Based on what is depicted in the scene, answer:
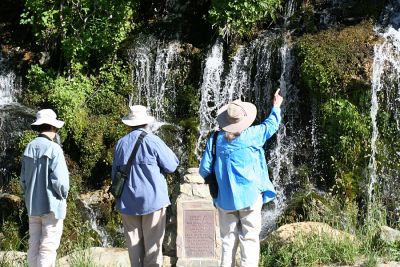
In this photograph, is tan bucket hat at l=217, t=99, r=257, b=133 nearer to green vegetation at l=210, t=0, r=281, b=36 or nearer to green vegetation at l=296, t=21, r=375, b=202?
green vegetation at l=296, t=21, r=375, b=202

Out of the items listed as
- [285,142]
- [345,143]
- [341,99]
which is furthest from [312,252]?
[285,142]

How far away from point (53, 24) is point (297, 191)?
248 inches

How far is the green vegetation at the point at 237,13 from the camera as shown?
41.2 ft

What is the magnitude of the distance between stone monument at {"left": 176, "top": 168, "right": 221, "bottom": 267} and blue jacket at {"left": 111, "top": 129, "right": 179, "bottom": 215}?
1.46 meters

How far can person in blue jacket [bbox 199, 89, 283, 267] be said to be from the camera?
534cm

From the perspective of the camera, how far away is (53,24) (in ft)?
43.3

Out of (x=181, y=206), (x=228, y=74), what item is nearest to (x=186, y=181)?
(x=181, y=206)

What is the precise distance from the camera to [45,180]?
5.70m

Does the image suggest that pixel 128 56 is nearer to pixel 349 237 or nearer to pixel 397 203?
pixel 397 203

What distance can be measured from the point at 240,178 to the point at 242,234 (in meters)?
0.49

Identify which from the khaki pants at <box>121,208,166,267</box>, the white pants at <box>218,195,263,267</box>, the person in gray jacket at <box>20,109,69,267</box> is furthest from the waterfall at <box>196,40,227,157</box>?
the white pants at <box>218,195,263,267</box>

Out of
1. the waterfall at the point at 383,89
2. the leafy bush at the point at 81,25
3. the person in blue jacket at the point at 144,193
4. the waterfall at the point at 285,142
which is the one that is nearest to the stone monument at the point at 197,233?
the person in blue jacket at the point at 144,193

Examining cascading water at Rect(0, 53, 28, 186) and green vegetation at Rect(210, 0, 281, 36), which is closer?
cascading water at Rect(0, 53, 28, 186)

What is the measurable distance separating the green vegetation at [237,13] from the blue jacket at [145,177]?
7340 mm
